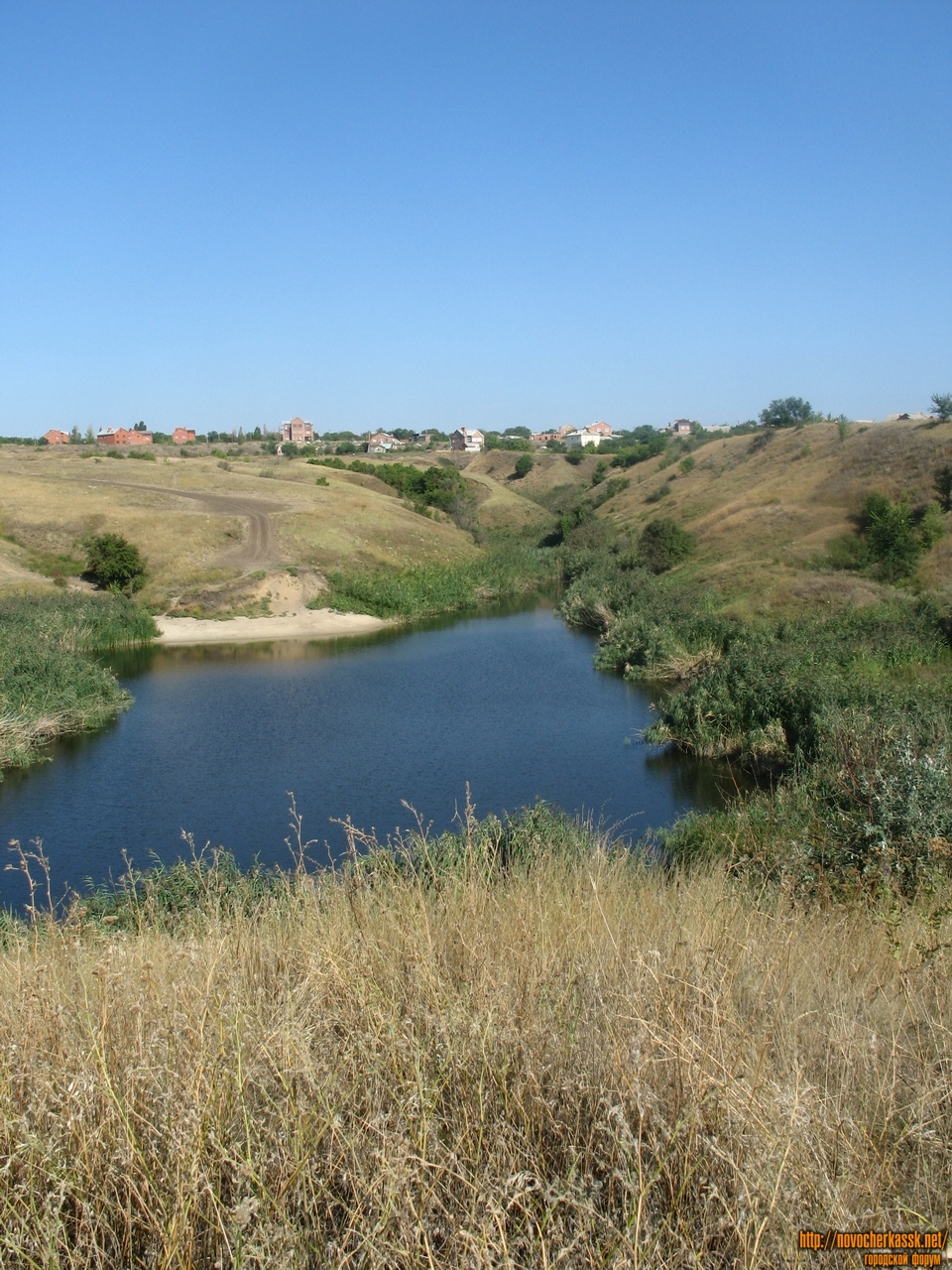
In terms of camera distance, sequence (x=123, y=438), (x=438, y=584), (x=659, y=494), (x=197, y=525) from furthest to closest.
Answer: (x=123, y=438) < (x=659, y=494) < (x=438, y=584) < (x=197, y=525)

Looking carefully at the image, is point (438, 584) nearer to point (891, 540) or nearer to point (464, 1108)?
point (891, 540)

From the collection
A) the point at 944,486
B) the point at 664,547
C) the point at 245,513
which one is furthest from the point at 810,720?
the point at 245,513

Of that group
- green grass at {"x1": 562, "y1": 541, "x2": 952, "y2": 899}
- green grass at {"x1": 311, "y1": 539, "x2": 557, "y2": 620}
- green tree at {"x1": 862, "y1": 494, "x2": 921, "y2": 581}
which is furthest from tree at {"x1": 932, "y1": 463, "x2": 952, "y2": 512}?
green grass at {"x1": 311, "y1": 539, "x2": 557, "y2": 620}

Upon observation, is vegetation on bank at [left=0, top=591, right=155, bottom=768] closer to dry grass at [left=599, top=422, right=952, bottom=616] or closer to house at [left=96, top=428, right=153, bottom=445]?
dry grass at [left=599, top=422, right=952, bottom=616]

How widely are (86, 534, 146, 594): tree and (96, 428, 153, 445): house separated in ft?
271

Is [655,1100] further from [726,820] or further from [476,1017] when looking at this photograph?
[726,820]

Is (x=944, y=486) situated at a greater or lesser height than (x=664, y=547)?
greater

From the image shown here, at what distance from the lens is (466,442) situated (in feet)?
454

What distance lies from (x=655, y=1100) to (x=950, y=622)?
23984 millimetres

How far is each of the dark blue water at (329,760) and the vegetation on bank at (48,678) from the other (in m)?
0.70

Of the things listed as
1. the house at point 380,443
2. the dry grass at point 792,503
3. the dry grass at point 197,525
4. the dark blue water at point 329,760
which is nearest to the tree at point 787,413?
the dry grass at point 792,503

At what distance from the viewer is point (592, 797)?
1678cm

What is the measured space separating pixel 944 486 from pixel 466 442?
105m

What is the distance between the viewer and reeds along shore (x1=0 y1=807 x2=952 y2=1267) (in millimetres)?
2635
